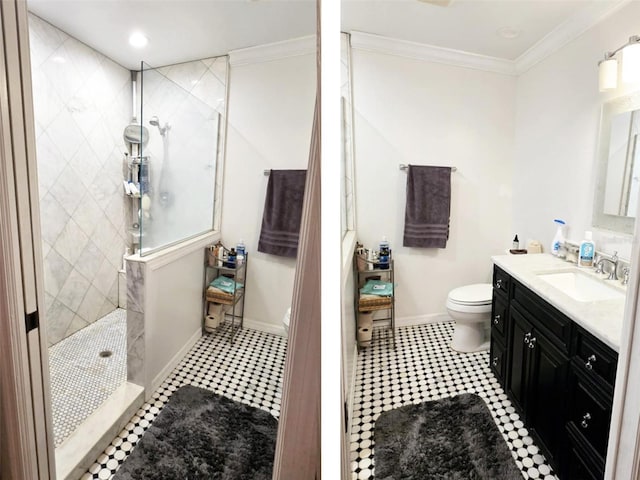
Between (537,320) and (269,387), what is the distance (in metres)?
0.82

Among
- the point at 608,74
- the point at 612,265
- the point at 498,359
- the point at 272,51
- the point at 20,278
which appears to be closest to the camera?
the point at 272,51

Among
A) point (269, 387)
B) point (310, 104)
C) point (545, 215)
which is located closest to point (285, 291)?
point (269, 387)

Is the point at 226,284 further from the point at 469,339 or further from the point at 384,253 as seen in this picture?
the point at 469,339

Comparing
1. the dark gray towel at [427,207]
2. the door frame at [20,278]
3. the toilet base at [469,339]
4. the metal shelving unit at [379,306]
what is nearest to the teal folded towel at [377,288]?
the metal shelving unit at [379,306]

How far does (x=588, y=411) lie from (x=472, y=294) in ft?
1.56

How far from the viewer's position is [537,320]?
0.82 m

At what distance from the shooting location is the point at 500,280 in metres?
0.69

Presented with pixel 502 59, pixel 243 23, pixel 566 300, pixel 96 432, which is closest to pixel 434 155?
pixel 502 59

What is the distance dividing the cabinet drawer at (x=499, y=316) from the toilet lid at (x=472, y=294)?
0.05 metres

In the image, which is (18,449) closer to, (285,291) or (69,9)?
(285,291)

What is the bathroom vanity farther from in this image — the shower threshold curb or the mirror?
the shower threshold curb

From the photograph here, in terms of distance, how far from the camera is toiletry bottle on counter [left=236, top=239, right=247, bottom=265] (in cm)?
42

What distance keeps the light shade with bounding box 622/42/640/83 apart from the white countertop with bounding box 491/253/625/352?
0.41 m

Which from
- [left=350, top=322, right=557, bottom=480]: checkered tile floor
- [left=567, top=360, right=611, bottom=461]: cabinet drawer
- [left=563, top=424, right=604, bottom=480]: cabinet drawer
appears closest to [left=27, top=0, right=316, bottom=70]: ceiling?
[left=350, top=322, right=557, bottom=480]: checkered tile floor
